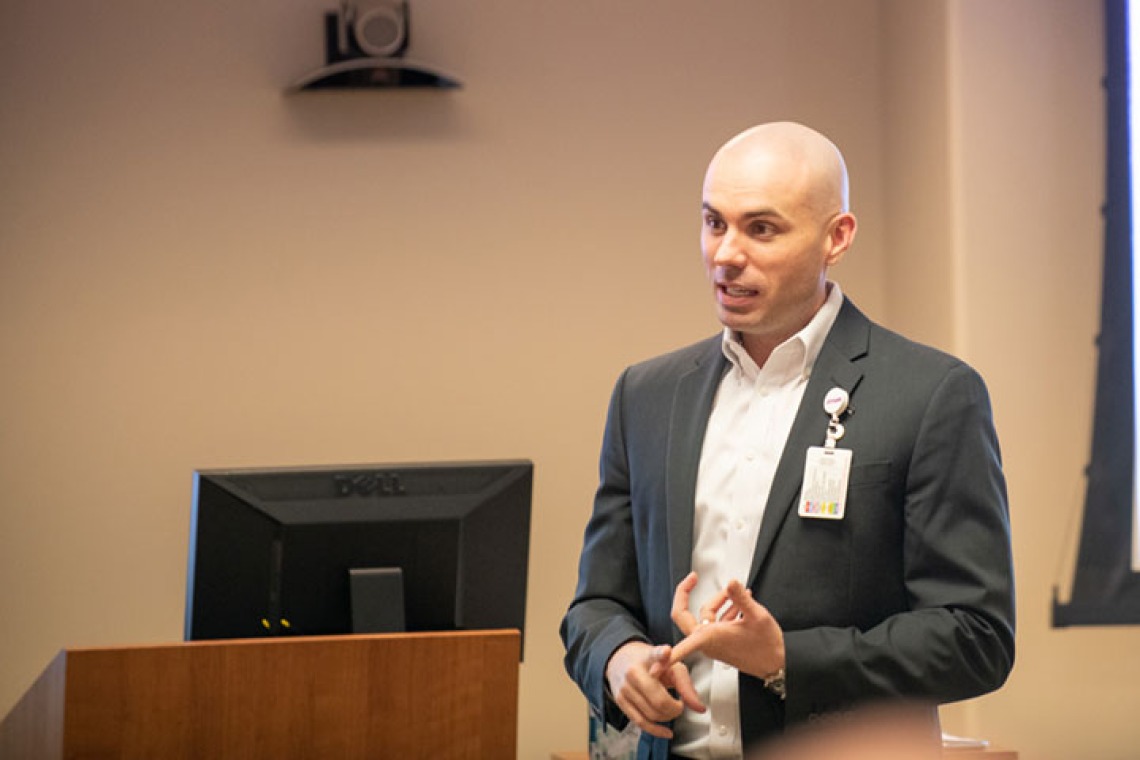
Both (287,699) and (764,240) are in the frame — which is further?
(287,699)

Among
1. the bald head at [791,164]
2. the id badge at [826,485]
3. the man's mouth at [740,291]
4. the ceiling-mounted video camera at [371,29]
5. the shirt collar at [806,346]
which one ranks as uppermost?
the ceiling-mounted video camera at [371,29]

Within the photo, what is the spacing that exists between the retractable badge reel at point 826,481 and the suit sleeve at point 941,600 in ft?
0.30

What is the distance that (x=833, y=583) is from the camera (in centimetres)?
203

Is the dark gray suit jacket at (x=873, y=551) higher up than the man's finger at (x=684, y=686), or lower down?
higher up

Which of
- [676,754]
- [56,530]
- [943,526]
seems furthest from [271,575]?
[56,530]

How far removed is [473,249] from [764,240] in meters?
2.58

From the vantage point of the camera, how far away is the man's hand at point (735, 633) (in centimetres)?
187

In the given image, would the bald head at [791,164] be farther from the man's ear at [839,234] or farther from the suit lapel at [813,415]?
the suit lapel at [813,415]

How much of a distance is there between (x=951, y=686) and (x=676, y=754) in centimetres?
41

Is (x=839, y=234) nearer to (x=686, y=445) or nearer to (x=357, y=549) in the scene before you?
(x=686, y=445)

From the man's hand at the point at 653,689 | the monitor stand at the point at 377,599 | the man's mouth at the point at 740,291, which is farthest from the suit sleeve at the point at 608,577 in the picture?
the monitor stand at the point at 377,599

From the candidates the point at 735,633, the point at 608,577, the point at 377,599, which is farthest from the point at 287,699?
the point at 735,633

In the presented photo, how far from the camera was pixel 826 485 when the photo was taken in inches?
79.4

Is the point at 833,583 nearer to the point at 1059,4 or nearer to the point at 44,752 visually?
the point at 44,752
